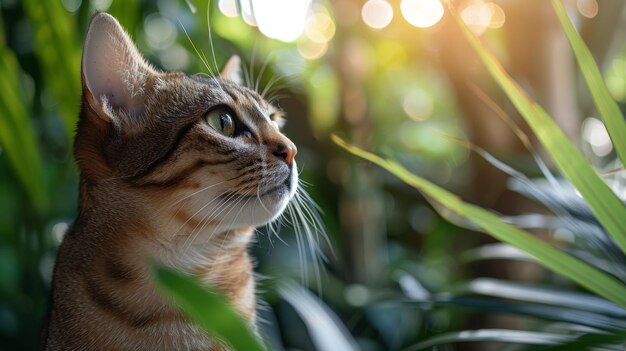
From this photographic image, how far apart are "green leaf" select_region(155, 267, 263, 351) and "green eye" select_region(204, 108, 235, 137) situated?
0.23 m

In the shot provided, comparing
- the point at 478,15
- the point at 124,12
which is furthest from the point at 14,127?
the point at 478,15

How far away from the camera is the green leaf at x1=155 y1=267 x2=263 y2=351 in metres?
0.41

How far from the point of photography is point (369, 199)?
138 cm

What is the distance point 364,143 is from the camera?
1.30 metres

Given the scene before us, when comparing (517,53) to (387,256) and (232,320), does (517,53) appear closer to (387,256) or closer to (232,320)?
(387,256)

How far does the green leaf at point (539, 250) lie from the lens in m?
0.62

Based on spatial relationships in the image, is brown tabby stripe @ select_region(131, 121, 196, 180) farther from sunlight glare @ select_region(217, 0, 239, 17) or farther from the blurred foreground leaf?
the blurred foreground leaf

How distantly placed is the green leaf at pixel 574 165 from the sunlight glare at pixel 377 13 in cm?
70

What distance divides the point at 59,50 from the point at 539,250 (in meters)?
0.62

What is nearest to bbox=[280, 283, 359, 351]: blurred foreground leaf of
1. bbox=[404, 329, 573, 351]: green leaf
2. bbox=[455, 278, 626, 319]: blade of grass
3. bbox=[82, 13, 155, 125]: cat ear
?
bbox=[404, 329, 573, 351]: green leaf

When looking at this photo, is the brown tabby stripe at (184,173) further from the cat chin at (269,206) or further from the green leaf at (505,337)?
the green leaf at (505,337)

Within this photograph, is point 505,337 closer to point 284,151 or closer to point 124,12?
point 284,151

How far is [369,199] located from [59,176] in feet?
1.93

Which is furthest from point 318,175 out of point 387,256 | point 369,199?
point 387,256
